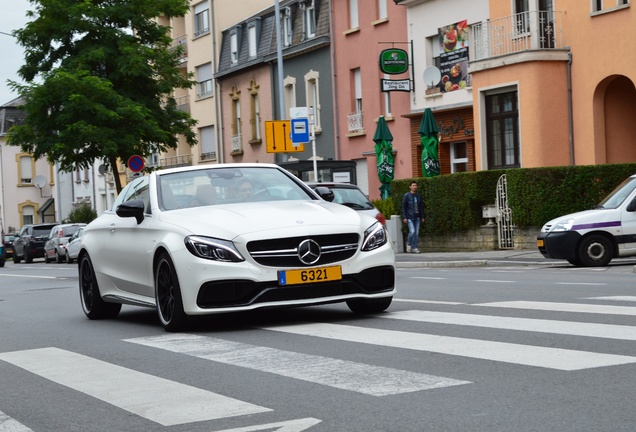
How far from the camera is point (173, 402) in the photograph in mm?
6535

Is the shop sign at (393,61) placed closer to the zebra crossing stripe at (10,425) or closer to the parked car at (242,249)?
the parked car at (242,249)

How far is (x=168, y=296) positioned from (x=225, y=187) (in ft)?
4.39

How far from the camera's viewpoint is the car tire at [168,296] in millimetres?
10117

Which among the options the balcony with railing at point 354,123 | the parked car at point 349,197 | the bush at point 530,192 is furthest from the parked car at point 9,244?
the parked car at point 349,197

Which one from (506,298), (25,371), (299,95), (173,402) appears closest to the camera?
(173,402)

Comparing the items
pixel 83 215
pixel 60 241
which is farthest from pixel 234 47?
pixel 83 215

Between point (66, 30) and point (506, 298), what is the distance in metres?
32.5

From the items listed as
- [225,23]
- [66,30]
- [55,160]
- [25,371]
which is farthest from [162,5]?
[25,371]

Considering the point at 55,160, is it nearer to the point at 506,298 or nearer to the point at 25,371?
the point at 506,298

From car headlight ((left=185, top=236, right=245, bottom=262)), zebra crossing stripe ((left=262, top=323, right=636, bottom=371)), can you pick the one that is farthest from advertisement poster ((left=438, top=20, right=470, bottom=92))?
zebra crossing stripe ((left=262, top=323, right=636, bottom=371))

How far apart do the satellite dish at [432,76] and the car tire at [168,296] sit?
1032 inches

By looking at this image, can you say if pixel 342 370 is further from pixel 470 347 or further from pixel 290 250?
pixel 290 250

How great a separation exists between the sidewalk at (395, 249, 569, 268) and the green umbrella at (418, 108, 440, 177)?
4.48 meters

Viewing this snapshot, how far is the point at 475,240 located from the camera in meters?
28.6
